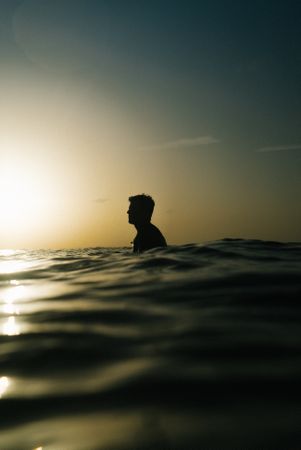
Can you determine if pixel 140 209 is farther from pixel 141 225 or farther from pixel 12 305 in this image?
pixel 12 305

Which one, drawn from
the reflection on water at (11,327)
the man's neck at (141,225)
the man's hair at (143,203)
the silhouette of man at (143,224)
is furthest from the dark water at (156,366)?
the man's hair at (143,203)

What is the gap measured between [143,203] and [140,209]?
224 millimetres

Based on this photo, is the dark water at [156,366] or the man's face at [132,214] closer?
the dark water at [156,366]

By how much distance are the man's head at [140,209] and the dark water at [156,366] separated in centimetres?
637

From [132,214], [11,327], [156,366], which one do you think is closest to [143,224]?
[132,214]

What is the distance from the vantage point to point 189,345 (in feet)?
9.38

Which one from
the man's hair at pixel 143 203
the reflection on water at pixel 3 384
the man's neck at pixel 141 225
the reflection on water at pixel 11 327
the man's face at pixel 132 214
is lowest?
the reflection on water at pixel 3 384

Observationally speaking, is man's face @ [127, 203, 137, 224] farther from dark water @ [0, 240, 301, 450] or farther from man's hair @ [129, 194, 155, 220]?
dark water @ [0, 240, 301, 450]

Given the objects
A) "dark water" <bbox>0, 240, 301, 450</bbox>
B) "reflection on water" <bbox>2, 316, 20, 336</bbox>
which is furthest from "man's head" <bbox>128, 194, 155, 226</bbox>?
"reflection on water" <bbox>2, 316, 20, 336</bbox>

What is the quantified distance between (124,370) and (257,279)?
120 inches

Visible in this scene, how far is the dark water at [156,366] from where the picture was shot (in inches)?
68.5

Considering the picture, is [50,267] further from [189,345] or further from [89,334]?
[189,345]

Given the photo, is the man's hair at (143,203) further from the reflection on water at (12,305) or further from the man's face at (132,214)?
the reflection on water at (12,305)

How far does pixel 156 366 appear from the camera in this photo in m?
2.51
